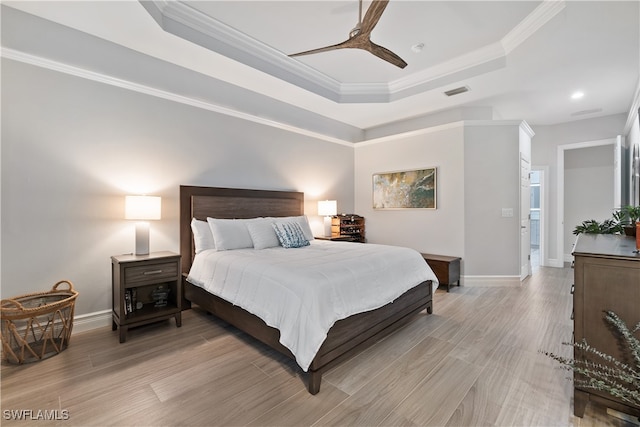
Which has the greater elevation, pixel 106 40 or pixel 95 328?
pixel 106 40

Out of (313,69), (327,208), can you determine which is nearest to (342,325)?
(327,208)

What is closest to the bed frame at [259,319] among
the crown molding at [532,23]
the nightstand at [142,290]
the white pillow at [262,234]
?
the nightstand at [142,290]

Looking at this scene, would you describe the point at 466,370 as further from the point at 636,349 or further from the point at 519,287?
the point at 519,287

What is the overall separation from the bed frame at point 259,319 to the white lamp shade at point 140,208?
0.59 meters

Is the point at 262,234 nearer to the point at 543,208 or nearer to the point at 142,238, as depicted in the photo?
the point at 142,238

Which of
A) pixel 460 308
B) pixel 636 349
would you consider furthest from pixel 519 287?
pixel 636 349

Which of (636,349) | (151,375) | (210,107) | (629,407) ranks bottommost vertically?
(151,375)

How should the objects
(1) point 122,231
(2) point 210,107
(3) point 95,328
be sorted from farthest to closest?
(2) point 210,107
(1) point 122,231
(3) point 95,328

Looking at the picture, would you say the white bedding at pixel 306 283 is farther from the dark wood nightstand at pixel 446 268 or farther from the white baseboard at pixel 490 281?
the white baseboard at pixel 490 281

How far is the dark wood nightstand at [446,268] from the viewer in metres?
4.13

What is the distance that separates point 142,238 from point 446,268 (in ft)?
13.0

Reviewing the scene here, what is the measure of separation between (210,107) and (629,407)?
447cm

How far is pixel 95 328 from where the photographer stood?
111 inches

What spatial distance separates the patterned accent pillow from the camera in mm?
3449
